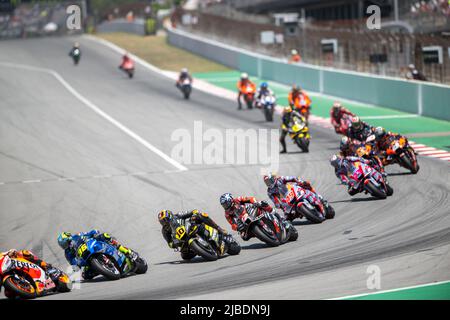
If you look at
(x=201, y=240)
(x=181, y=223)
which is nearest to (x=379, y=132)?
(x=201, y=240)

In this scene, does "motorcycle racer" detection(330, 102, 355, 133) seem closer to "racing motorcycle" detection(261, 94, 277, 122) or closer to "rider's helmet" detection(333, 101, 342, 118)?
"rider's helmet" detection(333, 101, 342, 118)

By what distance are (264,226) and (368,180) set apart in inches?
181

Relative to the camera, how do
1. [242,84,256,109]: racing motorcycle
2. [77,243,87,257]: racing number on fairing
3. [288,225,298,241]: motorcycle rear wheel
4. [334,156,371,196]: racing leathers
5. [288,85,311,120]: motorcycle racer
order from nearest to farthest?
[77,243,87,257]: racing number on fairing → [288,225,298,241]: motorcycle rear wheel → [334,156,371,196]: racing leathers → [288,85,311,120]: motorcycle racer → [242,84,256,109]: racing motorcycle

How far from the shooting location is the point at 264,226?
16.8m

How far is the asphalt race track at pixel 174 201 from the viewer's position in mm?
14172

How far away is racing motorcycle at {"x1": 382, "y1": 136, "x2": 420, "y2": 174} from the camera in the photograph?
912 inches

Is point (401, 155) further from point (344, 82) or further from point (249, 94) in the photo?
point (344, 82)

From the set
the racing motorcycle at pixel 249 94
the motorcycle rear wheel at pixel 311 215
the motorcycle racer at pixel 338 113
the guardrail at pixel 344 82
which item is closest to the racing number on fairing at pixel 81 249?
the motorcycle rear wheel at pixel 311 215

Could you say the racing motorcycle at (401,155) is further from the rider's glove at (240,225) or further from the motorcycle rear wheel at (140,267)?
the motorcycle rear wheel at (140,267)

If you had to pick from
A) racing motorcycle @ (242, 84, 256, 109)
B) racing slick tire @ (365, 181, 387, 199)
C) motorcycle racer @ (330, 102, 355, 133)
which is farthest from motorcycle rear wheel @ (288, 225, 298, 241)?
racing motorcycle @ (242, 84, 256, 109)

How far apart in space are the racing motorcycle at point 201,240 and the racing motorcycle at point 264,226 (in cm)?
68

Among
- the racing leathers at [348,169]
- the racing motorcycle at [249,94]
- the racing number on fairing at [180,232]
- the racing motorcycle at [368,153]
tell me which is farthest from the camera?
the racing motorcycle at [249,94]

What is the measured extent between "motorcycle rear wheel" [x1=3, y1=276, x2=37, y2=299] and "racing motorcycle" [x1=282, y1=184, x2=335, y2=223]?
615 centimetres

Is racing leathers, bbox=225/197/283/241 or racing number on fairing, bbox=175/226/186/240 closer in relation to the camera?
racing number on fairing, bbox=175/226/186/240
